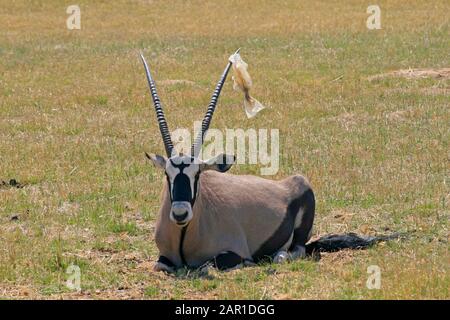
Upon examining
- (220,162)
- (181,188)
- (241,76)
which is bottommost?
(181,188)

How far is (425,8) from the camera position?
47.3m

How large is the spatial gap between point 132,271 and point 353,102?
1293 cm

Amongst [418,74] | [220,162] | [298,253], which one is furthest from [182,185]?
[418,74]

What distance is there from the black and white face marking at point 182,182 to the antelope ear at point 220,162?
56 millimetres

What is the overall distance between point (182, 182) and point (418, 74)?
17198 mm

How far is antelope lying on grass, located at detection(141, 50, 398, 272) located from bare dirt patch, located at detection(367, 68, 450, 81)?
14.3m

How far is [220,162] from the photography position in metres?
11.0

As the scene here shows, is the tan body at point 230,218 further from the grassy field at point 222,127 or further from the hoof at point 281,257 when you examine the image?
the grassy field at point 222,127

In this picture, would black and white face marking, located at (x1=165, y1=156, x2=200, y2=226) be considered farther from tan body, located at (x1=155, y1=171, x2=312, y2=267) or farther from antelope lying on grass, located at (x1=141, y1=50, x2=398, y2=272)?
tan body, located at (x1=155, y1=171, x2=312, y2=267)

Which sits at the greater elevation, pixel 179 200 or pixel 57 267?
pixel 179 200

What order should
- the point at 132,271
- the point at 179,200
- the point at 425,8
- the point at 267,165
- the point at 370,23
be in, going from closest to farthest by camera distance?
1. the point at 179,200
2. the point at 132,271
3. the point at 267,165
4. the point at 370,23
5. the point at 425,8

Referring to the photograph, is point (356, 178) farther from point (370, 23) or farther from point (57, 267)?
point (370, 23)

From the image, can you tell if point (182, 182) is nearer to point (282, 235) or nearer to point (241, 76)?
point (282, 235)

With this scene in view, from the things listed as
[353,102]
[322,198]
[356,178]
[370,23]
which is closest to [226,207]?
[322,198]
